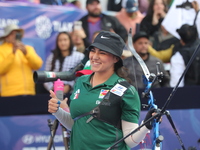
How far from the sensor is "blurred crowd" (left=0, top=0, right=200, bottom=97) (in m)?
7.71

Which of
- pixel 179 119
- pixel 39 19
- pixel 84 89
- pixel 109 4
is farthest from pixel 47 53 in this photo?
pixel 84 89

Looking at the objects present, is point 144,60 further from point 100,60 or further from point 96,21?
point 100,60

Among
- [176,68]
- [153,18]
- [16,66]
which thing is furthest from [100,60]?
[153,18]

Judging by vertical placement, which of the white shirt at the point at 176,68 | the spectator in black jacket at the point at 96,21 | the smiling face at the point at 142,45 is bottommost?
the white shirt at the point at 176,68

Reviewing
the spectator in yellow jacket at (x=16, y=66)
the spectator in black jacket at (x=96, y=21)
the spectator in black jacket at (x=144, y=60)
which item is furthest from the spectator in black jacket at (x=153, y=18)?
the spectator in yellow jacket at (x=16, y=66)

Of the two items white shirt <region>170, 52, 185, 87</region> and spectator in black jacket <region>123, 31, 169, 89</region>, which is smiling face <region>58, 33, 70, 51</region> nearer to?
spectator in black jacket <region>123, 31, 169, 89</region>

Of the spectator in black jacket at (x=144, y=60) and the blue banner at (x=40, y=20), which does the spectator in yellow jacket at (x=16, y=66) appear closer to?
the blue banner at (x=40, y=20)

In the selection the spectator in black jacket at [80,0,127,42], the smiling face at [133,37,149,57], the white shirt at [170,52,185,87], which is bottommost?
the white shirt at [170,52,185,87]

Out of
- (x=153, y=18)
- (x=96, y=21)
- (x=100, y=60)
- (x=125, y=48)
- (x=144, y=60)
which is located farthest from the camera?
(x=96, y=21)

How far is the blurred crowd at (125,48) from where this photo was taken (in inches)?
304

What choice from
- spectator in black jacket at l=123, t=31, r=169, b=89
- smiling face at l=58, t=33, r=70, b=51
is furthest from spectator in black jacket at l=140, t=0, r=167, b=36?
smiling face at l=58, t=33, r=70, b=51

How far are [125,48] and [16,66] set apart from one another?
65.8 inches

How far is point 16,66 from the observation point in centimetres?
795

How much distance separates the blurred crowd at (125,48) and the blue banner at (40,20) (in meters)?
0.25
